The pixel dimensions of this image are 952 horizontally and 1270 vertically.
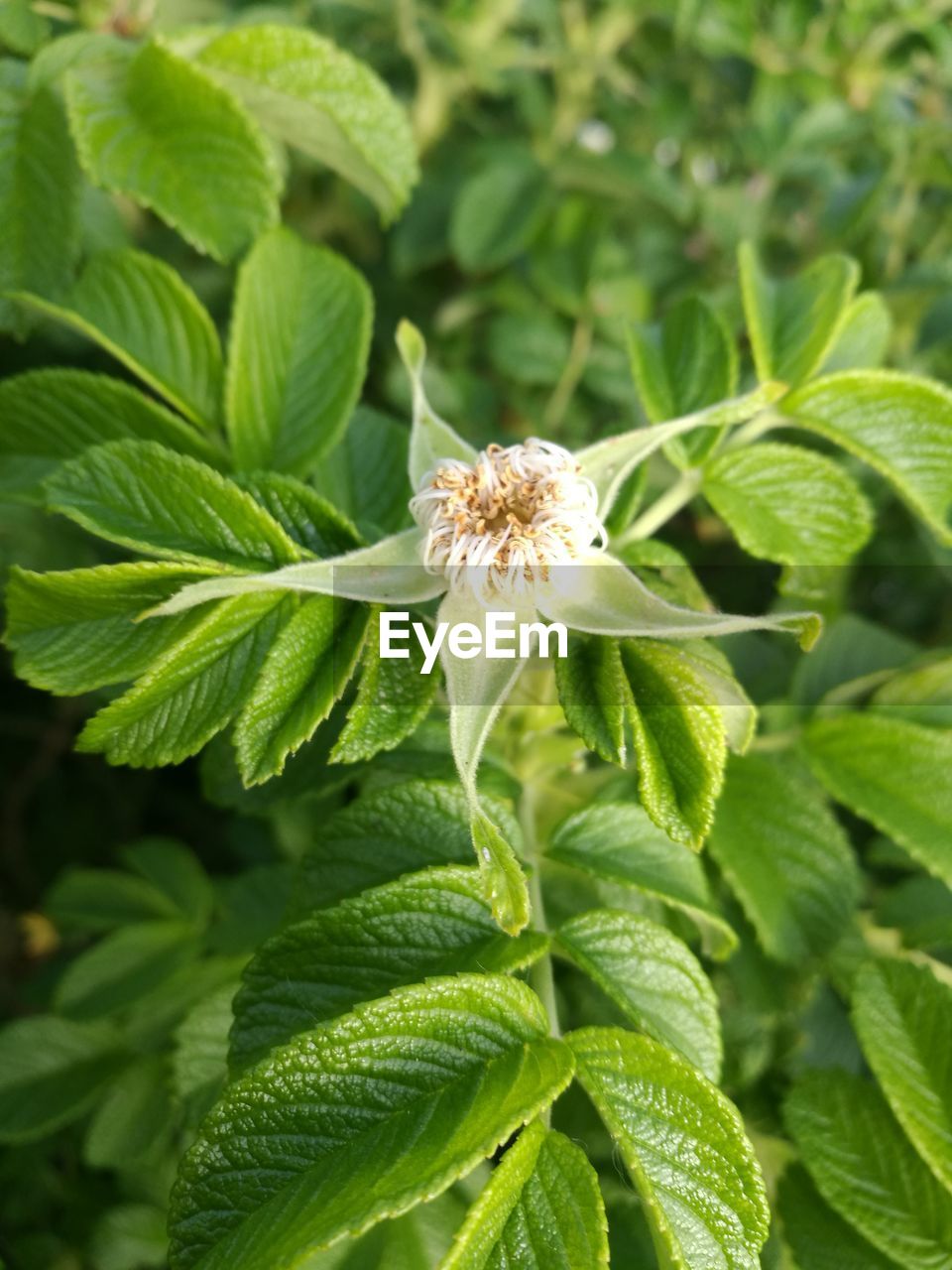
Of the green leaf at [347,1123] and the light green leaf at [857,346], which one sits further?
the light green leaf at [857,346]

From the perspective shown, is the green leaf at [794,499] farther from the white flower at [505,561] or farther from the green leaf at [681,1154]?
the green leaf at [681,1154]

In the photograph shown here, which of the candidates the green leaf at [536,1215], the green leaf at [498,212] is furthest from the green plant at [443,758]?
the green leaf at [498,212]

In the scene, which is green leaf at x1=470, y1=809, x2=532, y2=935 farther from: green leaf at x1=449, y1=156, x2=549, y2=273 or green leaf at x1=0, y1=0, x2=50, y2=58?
green leaf at x1=449, y1=156, x2=549, y2=273

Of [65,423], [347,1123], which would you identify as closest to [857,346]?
[65,423]

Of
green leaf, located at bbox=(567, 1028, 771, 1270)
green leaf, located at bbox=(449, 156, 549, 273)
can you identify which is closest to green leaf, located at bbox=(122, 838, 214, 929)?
green leaf, located at bbox=(567, 1028, 771, 1270)

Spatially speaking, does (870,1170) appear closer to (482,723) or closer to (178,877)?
(482,723)

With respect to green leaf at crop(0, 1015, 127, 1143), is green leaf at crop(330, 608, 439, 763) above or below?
above
